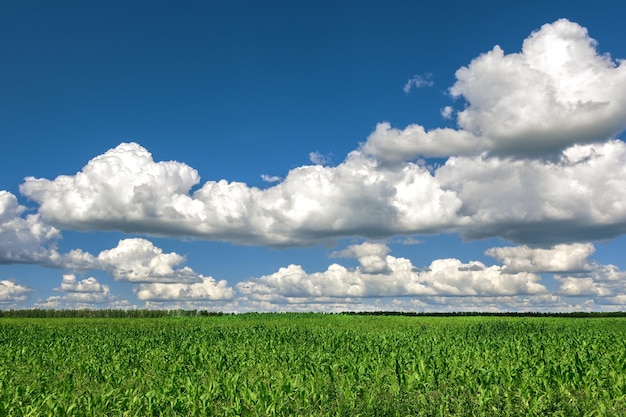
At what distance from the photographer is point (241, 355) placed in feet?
65.1

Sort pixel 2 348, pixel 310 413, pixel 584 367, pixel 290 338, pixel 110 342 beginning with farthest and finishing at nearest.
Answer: pixel 290 338, pixel 110 342, pixel 2 348, pixel 584 367, pixel 310 413

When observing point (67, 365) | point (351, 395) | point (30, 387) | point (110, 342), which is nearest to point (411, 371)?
point (351, 395)

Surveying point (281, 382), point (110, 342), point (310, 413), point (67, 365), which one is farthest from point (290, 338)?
point (310, 413)

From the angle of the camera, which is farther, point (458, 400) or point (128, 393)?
point (128, 393)

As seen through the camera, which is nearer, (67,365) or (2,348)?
(67,365)

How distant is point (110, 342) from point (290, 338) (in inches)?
377

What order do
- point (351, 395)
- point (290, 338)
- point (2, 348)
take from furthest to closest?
point (290, 338)
point (2, 348)
point (351, 395)

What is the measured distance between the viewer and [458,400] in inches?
492

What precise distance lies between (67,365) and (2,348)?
24.8 feet

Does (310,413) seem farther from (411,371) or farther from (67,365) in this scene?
(67,365)

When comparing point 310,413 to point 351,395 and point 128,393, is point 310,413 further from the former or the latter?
point 128,393

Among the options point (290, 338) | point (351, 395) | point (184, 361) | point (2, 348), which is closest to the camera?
point (351, 395)

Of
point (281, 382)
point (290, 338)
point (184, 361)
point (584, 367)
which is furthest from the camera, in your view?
point (290, 338)

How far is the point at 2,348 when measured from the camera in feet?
81.1
